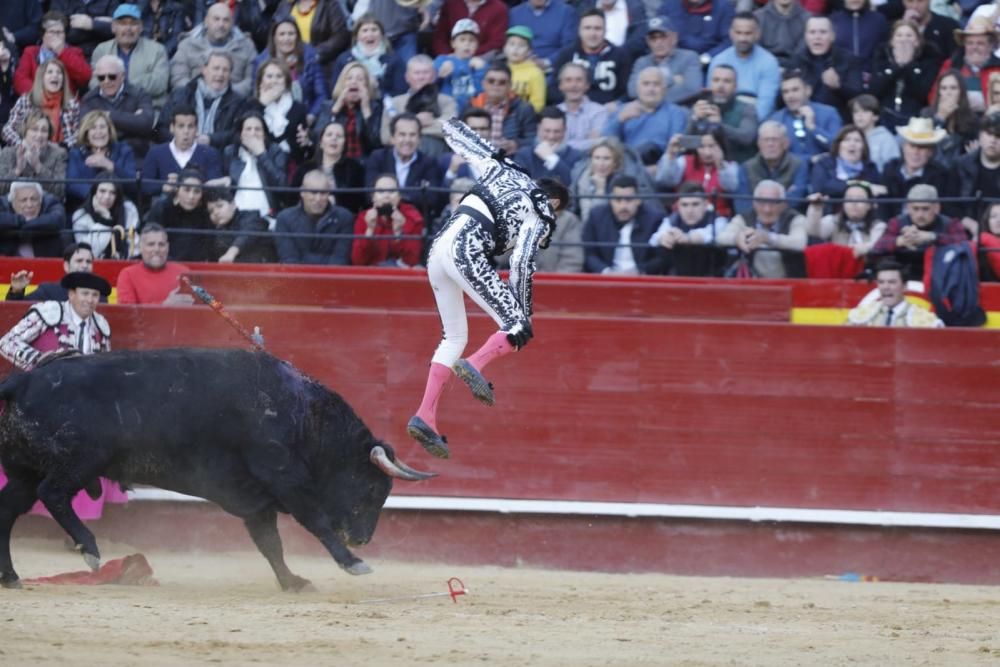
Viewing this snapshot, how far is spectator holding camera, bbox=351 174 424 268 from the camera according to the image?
11.1 m

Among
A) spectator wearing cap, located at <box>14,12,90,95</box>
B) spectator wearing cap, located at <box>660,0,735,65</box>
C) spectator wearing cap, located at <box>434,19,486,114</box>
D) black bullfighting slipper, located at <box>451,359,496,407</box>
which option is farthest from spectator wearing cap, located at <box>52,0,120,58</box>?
black bullfighting slipper, located at <box>451,359,496,407</box>

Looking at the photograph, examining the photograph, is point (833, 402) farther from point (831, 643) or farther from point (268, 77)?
point (268, 77)

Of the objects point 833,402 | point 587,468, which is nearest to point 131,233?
point 587,468

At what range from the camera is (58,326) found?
33.7ft

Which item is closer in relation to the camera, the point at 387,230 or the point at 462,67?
the point at 387,230

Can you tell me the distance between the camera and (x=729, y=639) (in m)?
7.75

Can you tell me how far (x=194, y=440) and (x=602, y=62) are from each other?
4.06 meters

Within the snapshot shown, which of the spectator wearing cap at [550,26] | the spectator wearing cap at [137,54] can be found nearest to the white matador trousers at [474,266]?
the spectator wearing cap at [550,26]

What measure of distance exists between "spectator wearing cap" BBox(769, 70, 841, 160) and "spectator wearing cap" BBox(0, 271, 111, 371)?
13.1 ft

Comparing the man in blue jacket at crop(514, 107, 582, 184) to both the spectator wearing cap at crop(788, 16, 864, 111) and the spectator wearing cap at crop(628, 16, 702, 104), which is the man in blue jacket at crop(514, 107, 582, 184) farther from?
the spectator wearing cap at crop(788, 16, 864, 111)

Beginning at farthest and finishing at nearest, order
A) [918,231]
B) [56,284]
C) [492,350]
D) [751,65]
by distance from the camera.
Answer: [751,65]
[56,284]
[918,231]
[492,350]

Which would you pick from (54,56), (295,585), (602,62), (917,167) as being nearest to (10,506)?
(295,585)

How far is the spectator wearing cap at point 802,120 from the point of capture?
37.2 feet

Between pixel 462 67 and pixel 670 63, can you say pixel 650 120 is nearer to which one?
pixel 670 63
